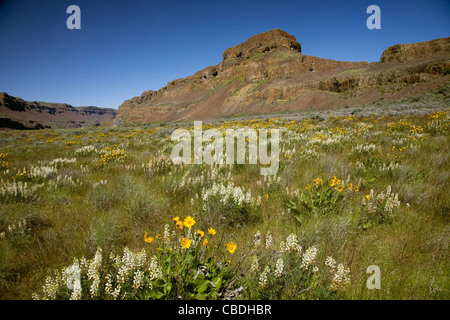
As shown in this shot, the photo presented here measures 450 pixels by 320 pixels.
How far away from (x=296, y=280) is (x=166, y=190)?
9.51 ft

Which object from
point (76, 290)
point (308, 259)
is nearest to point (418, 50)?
point (308, 259)

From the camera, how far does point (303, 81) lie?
65.2 m

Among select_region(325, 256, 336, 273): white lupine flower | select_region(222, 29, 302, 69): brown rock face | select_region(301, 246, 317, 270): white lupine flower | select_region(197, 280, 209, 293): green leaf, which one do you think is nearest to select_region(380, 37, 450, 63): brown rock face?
select_region(222, 29, 302, 69): brown rock face

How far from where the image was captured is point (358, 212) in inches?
105

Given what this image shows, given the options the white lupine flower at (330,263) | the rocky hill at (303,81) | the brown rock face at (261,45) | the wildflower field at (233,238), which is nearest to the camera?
the wildflower field at (233,238)

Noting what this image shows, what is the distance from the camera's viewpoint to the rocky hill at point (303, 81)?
4041 centimetres

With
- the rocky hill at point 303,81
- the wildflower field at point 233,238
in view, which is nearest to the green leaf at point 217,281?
the wildflower field at point 233,238

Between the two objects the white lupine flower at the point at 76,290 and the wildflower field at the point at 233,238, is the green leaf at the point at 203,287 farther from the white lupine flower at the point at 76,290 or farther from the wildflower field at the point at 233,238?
the white lupine flower at the point at 76,290

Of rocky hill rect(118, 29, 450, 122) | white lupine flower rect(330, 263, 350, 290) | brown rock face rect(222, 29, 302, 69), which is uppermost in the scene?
brown rock face rect(222, 29, 302, 69)

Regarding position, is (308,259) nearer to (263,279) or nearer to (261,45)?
(263,279)

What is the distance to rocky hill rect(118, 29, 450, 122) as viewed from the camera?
40.4 metres

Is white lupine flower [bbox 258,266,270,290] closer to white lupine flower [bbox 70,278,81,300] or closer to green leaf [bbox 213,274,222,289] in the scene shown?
green leaf [bbox 213,274,222,289]
